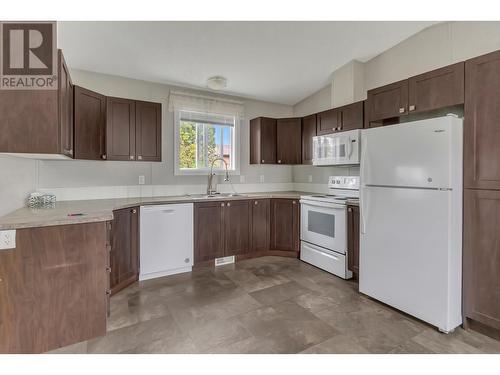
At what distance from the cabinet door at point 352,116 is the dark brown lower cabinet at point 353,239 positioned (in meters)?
1.01

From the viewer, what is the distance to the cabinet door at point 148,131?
314cm

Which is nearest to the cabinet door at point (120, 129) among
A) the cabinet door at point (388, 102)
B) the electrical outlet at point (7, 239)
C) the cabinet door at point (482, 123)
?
the electrical outlet at point (7, 239)

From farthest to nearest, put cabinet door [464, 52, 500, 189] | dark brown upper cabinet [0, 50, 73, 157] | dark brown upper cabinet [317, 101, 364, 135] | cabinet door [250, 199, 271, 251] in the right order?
cabinet door [250, 199, 271, 251]
dark brown upper cabinet [317, 101, 364, 135]
cabinet door [464, 52, 500, 189]
dark brown upper cabinet [0, 50, 73, 157]

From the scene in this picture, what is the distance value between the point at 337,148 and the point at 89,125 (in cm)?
285

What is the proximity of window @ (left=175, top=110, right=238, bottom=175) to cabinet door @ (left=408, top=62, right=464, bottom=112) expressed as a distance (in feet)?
8.37

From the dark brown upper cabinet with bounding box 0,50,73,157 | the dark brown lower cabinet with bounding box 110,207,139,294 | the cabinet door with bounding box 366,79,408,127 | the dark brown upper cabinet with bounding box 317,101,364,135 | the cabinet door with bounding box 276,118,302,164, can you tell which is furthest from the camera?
the cabinet door with bounding box 276,118,302,164

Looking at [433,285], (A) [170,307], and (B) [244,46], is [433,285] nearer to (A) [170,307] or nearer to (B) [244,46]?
(A) [170,307]

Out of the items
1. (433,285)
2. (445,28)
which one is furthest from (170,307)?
(445,28)

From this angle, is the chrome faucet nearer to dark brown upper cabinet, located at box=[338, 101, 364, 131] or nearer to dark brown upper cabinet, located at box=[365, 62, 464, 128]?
dark brown upper cabinet, located at box=[338, 101, 364, 131]

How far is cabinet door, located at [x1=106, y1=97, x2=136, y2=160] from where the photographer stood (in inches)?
116

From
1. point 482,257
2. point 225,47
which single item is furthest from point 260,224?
point 482,257

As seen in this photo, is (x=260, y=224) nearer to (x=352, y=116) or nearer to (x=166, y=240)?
(x=166, y=240)

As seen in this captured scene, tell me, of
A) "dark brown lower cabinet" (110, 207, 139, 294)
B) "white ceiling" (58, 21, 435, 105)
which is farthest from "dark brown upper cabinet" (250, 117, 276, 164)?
"dark brown lower cabinet" (110, 207, 139, 294)

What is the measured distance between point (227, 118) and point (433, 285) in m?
3.36
